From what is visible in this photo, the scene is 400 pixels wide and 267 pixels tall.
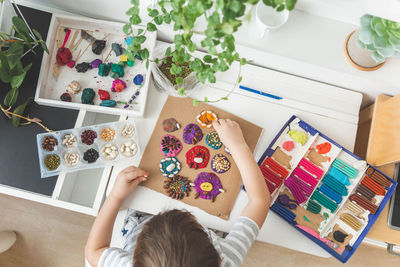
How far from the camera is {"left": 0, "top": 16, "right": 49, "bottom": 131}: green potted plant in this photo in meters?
0.94

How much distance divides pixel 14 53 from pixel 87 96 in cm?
26

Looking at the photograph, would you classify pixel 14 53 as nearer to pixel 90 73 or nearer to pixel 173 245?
pixel 90 73

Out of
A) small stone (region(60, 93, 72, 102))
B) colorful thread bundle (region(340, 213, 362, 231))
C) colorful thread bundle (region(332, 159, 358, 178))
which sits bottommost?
small stone (region(60, 93, 72, 102))

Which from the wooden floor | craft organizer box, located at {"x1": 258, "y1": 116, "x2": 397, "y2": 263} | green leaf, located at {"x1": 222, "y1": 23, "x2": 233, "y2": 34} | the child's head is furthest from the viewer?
the wooden floor

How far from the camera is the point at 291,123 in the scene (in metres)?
1.10

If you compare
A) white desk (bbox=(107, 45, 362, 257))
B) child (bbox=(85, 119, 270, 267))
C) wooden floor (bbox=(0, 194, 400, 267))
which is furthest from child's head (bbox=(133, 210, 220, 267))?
wooden floor (bbox=(0, 194, 400, 267))

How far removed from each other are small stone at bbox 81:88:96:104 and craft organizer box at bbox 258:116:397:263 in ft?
2.25

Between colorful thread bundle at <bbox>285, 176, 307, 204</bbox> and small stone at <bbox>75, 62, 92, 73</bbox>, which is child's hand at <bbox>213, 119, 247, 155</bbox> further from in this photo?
small stone at <bbox>75, 62, 92, 73</bbox>

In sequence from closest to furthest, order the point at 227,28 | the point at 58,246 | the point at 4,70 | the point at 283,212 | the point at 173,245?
the point at 227,28 < the point at 173,245 < the point at 4,70 < the point at 283,212 < the point at 58,246

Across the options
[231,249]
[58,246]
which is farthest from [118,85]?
[58,246]

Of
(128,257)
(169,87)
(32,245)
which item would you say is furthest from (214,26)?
(32,245)

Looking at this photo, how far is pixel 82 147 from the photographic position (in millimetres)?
1072

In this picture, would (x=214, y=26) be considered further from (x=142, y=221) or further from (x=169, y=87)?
(x=142, y=221)

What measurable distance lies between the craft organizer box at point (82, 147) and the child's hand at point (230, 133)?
32 cm
